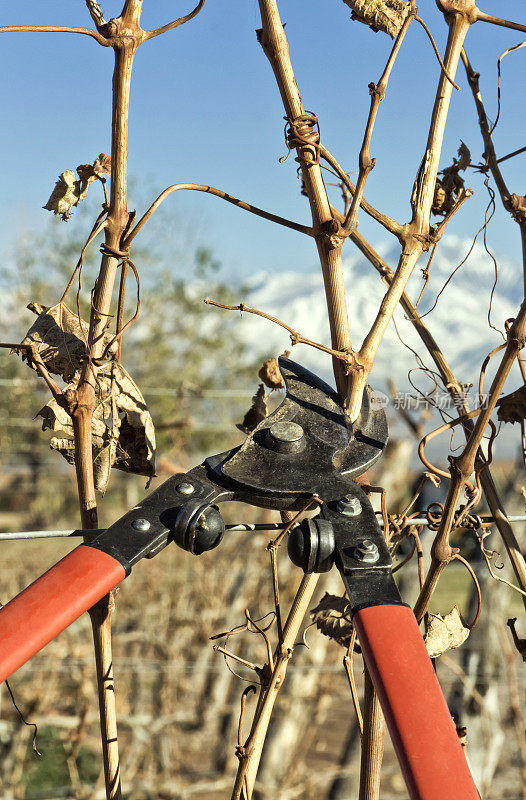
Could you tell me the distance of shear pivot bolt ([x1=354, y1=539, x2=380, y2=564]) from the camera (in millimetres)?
1036

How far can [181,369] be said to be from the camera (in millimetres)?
18766

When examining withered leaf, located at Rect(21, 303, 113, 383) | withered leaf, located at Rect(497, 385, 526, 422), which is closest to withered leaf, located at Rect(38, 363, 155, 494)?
withered leaf, located at Rect(21, 303, 113, 383)

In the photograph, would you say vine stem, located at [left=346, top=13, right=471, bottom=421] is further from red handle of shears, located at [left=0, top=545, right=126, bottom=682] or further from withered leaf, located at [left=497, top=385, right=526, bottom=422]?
red handle of shears, located at [left=0, top=545, right=126, bottom=682]

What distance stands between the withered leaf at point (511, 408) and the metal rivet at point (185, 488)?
0.51 metres

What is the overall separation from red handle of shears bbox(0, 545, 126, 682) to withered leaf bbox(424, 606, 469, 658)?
19.5 inches

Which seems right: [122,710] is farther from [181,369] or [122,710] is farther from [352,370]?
[181,369]

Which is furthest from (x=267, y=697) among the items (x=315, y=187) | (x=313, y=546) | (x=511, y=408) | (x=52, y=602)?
(x=315, y=187)

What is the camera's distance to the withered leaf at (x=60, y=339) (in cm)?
114

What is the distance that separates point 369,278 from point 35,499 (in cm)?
1420

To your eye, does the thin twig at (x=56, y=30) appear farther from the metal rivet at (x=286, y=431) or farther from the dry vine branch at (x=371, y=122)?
the metal rivet at (x=286, y=431)

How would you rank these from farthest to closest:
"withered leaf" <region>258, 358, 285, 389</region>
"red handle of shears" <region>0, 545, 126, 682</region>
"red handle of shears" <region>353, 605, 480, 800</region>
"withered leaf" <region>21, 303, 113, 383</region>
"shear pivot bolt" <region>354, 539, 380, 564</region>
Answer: "withered leaf" <region>258, 358, 285, 389</region>
"withered leaf" <region>21, 303, 113, 383</region>
"shear pivot bolt" <region>354, 539, 380, 564</region>
"red handle of shears" <region>0, 545, 126, 682</region>
"red handle of shears" <region>353, 605, 480, 800</region>

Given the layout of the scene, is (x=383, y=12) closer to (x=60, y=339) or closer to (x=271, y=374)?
(x=271, y=374)

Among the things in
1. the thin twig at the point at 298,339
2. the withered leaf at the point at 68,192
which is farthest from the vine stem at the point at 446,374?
the withered leaf at the point at 68,192

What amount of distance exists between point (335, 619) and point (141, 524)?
1.20ft
